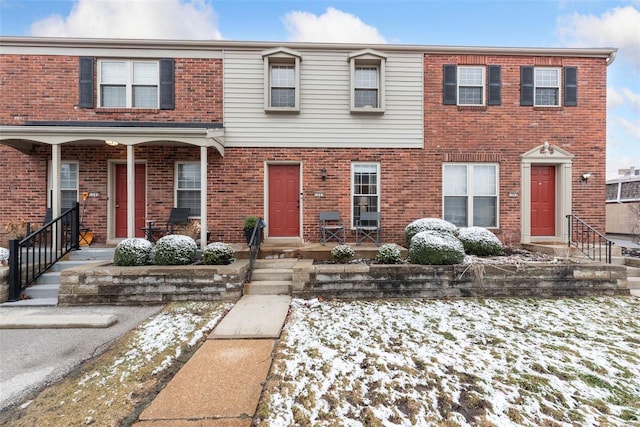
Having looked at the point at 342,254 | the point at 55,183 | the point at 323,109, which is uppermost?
the point at 323,109

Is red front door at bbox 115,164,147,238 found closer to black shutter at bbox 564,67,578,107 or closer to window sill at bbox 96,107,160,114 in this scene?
window sill at bbox 96,107,160,114

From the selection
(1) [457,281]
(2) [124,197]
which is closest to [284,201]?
Answer: (2) [124,197]

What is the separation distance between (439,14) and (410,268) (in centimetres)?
955

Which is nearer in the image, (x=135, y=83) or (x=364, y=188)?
(x=135, y=83)

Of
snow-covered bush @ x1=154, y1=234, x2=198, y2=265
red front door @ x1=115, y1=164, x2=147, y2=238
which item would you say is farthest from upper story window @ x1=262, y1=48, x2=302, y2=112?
snow-covered bush @ x1=154, y1=234, x2=198, y2=265

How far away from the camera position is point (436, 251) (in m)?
5.10

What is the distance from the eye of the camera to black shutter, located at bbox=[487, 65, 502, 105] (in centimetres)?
771

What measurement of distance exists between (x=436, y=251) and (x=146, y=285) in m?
5.03

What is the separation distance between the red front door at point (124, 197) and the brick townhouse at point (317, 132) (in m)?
0.04

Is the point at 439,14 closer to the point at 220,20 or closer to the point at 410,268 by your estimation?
the point at 220,20

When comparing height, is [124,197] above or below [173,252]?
above

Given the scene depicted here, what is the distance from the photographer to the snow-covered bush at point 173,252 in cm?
515

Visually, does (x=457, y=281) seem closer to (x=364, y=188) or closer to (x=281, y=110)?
(x=364, y=188)

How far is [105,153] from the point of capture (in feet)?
24.0
